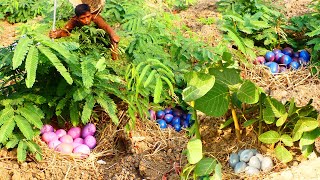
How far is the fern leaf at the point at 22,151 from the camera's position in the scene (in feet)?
13.0

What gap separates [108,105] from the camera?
4250 millimetres

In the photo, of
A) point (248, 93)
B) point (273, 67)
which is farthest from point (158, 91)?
point (273, 67)

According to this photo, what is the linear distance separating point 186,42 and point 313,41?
1.21 meters

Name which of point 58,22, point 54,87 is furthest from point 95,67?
point 58,22

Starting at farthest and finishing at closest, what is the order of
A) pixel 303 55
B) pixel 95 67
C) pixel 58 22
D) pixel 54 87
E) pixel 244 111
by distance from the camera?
1. pixel 303 55
2. pixel 58 22
3. pixel 54 87
4. pixel 95 67
5. pixel 244 111

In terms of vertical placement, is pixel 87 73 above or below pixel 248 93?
below

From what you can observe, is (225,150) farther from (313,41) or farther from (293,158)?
(313,41)

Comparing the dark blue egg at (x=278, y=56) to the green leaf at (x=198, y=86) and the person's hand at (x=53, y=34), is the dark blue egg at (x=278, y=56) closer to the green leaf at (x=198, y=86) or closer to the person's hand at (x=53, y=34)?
the person's hand at (x=53, y=34)

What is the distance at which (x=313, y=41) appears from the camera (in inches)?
208

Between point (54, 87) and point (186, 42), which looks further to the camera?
point (186, 42)

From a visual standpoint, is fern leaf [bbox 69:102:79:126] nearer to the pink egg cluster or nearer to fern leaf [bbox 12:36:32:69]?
the pink egg cluster

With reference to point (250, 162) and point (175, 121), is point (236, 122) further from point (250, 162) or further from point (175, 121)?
point (175, 121)

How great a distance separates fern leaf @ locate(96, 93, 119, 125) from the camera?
419 cm

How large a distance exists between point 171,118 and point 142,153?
0.73 metres
